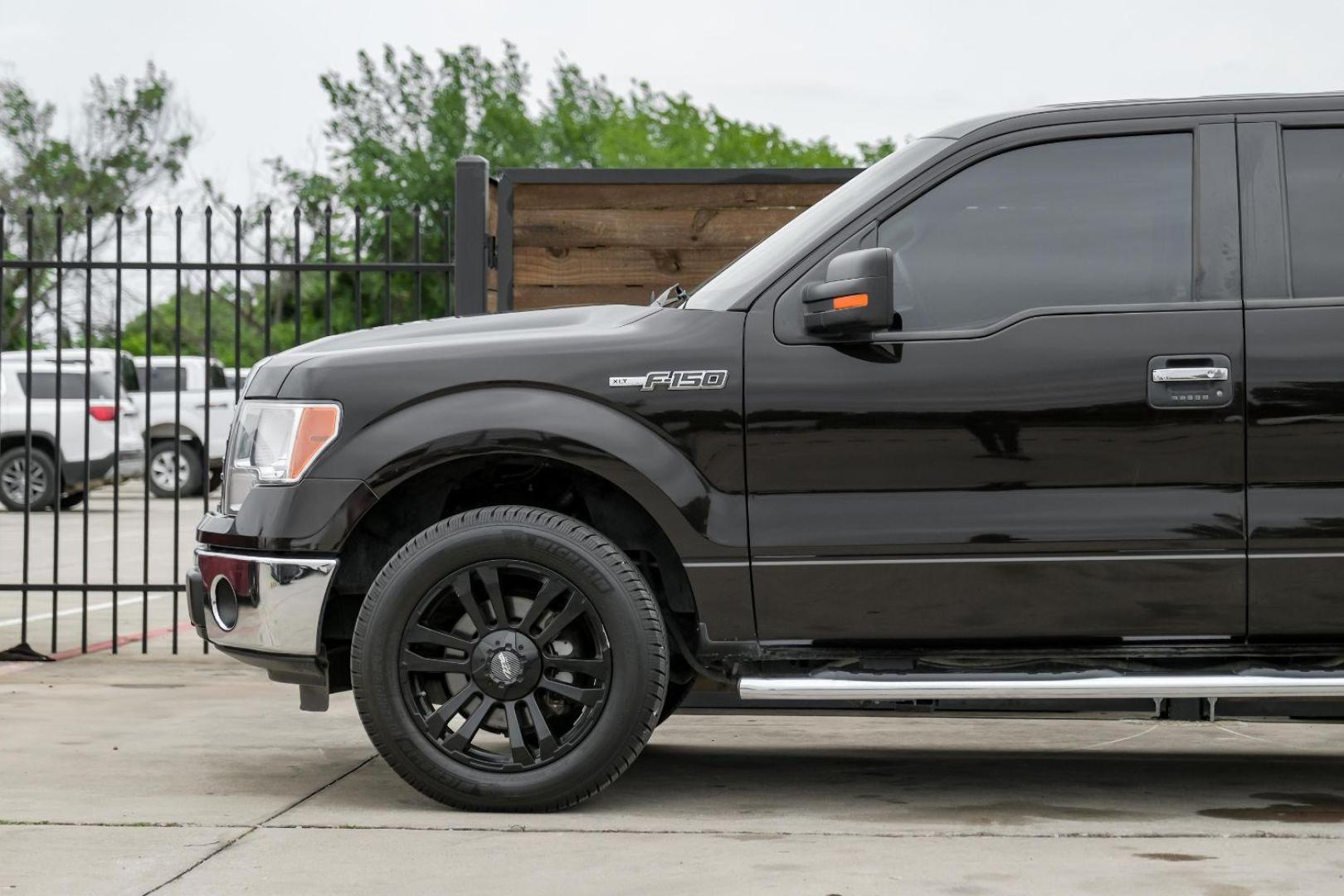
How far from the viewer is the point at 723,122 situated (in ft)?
219

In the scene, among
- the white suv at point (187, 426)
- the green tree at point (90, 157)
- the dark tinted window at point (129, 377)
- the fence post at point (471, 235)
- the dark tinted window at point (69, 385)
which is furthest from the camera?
the green tree at point (90, 157)

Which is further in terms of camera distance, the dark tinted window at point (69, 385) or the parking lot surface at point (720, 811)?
the dark tinted window at point (69, 385)

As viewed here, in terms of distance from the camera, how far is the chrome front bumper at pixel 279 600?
4.94m

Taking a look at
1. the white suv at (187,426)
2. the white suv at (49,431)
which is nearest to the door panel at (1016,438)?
the white suv at (49,431)

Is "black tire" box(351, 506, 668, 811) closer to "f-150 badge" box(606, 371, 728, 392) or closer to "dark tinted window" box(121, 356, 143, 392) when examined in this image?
"f-150 badge" box(606, 371, 728, 392)

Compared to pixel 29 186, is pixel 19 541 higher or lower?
lower

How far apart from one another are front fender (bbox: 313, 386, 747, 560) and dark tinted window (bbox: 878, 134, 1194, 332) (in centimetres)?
80

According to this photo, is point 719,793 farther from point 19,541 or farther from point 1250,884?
point 19,541

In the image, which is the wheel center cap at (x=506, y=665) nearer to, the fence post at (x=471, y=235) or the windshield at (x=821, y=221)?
the windshield at (x=821, y=221)

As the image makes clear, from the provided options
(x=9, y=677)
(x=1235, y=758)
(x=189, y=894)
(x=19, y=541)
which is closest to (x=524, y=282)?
(x=9, y=677)

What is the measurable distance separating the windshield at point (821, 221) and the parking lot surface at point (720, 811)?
1573 mm

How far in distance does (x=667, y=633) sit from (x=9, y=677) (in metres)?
4.34

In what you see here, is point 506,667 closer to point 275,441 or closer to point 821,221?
point 275,441

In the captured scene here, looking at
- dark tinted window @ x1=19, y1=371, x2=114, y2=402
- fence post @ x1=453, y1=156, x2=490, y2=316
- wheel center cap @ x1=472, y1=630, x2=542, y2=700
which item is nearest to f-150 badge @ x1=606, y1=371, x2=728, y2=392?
wheel center cap @ x1=472, y1=630, x2=542, y2=700
